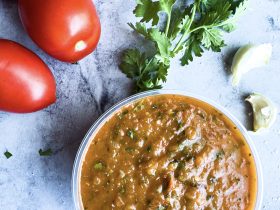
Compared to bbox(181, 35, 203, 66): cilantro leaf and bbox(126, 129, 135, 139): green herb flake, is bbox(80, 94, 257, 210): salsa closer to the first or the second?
bbox(126, 129, 135, 139): green herb flake

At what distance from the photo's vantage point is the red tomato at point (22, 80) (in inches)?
85.5

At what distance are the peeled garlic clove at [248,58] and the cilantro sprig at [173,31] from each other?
110 mm

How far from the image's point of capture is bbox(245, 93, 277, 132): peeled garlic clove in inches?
95.4

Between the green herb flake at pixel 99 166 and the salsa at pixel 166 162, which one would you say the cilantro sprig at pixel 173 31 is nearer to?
the salsa at pixel 166 162

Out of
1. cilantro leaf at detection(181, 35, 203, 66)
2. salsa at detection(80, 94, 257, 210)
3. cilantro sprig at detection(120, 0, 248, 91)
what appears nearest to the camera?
salsa at detection(80, 94, 257, 210)

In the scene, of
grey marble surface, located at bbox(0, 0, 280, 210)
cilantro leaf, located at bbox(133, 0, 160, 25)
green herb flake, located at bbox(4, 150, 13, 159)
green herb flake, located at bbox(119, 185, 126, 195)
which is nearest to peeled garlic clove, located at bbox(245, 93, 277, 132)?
grey marble surface, located at bbox(0, 0, 280, 210)

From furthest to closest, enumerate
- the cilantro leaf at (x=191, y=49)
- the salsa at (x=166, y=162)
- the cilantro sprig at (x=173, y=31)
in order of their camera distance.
A: the cilantro leaf at (x=191, y=49) < the cilantro sprig at (x=173, y=31) < the salsa at (x=166, y=162)

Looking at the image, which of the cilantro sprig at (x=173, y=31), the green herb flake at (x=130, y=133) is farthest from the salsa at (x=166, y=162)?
the cilantro sprig at (x=173, y=31)

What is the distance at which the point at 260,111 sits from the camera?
7.95 ft

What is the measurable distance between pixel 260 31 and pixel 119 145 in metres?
0.87

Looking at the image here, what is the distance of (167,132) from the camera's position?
221 cm

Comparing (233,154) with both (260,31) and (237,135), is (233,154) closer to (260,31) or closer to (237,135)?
(237,135)

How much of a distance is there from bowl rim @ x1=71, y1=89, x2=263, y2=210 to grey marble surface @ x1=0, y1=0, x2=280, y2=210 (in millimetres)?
155

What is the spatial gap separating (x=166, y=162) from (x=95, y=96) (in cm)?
49
